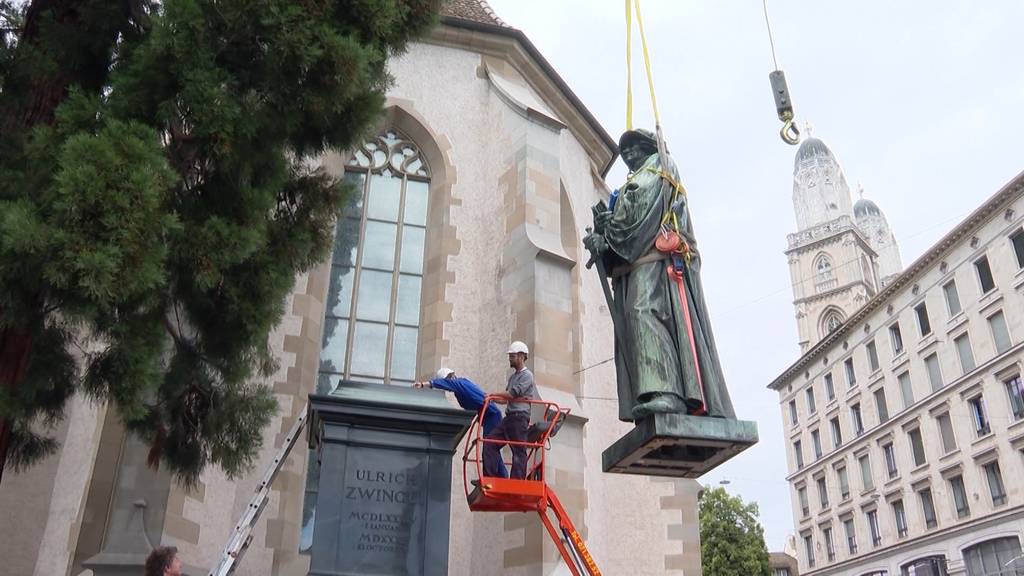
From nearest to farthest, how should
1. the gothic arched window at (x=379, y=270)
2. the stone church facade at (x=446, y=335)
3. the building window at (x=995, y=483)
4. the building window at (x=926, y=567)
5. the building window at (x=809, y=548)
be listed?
the stone church facade at (x=446, y=335)
the gothic arched window at (x=379, y=270)
the building window at (x=995, y=483)
the building window at (x=926, y=567)
the building window at (x=809, y=548)

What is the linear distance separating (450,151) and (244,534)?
24.6 feet

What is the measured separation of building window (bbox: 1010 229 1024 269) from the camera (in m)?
27.5

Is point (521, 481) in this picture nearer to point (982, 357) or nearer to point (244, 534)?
point (244, 534)

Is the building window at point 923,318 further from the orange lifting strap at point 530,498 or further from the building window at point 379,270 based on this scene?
the orange lifting strap at point 530,498

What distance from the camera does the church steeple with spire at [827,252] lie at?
63688 millimetres

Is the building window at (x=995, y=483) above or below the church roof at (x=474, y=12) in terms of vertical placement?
below

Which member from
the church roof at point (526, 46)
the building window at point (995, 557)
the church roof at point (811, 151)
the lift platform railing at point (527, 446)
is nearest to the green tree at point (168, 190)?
the lift platform railing at point (527, 446)

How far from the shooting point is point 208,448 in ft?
19.9

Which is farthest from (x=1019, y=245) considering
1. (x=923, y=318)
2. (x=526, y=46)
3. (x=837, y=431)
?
(x=526, y=46)

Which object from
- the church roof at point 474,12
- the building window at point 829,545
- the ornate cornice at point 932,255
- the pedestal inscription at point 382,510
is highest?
the ornate cornice at point 932,255

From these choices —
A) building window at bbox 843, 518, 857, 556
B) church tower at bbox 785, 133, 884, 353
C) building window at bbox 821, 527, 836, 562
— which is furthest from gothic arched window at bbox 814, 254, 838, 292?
building window at bbox 843, 518, 857, 556

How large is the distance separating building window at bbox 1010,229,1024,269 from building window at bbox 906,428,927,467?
8479 mm

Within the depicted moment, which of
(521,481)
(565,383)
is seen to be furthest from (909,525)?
(521,481)

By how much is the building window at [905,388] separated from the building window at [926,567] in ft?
19.9
